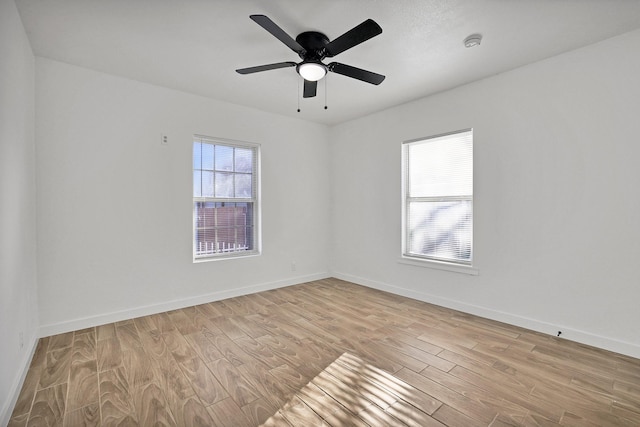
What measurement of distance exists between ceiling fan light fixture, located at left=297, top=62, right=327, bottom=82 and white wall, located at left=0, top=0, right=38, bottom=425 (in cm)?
192

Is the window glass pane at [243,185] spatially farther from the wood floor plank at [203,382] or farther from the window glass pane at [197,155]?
the wood floor plank at [203,382]

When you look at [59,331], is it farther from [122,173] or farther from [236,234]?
[236,234]

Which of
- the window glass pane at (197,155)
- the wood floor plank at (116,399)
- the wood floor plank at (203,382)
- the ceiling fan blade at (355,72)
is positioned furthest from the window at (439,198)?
the wood floor plank at (116,399)

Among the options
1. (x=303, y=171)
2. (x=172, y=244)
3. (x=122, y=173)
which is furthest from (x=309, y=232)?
(x=122, y=173)

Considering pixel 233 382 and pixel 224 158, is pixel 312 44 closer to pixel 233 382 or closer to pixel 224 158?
pixel 224 158

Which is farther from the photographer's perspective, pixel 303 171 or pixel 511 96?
pixel 303 171

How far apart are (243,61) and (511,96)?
2797 millimetres

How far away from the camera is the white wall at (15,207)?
5.92ft

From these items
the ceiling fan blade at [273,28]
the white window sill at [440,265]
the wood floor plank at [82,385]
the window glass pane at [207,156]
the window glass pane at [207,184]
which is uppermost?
the ceiling fan blade at [273,28]

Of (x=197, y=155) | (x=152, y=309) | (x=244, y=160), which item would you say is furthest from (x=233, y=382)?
(x=244, y=160)

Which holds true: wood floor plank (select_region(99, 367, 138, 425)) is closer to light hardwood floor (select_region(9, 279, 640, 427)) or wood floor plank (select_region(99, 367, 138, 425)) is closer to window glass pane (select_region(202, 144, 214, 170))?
light hardwood floor (select_region(9, 279, 640, 427))

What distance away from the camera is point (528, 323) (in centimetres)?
301

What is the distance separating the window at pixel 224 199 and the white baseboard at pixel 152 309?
20.3 inches

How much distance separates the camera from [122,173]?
3.27 m
